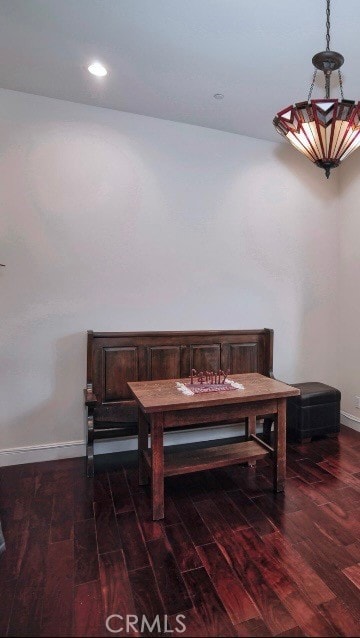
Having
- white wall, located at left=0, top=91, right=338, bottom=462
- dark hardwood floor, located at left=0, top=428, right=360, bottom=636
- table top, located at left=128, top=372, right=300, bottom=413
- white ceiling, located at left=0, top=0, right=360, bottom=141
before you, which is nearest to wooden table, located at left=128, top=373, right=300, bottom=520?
table top, located at left=128, top=372, right=300, bottom=413

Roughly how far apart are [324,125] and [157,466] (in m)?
2.16

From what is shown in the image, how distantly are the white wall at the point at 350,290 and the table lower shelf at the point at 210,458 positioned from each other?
167 cm

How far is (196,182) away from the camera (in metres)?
3.28

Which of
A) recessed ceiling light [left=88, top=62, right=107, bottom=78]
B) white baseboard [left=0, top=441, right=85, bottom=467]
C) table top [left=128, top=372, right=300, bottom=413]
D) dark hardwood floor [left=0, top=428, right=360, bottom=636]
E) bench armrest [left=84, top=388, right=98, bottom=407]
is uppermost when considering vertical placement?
recessed ceiling light [left=88, top=62, right=107, bottom=78]

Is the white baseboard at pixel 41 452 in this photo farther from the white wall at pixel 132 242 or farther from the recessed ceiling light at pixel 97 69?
the recessed ceiling light at pixel 97 69

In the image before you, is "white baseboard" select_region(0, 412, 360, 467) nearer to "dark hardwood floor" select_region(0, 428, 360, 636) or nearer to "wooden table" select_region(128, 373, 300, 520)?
"dark hardwood floor" select_region(0, 428, 360, 636)

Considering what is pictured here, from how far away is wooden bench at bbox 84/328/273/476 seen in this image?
9.29ft

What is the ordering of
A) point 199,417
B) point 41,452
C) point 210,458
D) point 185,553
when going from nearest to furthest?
1. point 185,553
2. point 199,417
3. point 210,458
4. point 41,452

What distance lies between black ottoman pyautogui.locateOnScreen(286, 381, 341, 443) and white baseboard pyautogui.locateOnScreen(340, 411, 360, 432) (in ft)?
1.13

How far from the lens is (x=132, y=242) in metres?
3.10

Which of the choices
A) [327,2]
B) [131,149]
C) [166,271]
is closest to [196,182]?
[131,149]

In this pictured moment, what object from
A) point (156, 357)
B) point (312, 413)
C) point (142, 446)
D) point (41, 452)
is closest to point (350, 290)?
point (312, 413)

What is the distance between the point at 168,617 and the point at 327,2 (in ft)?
10.7

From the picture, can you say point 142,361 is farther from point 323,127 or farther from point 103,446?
point 323,127
